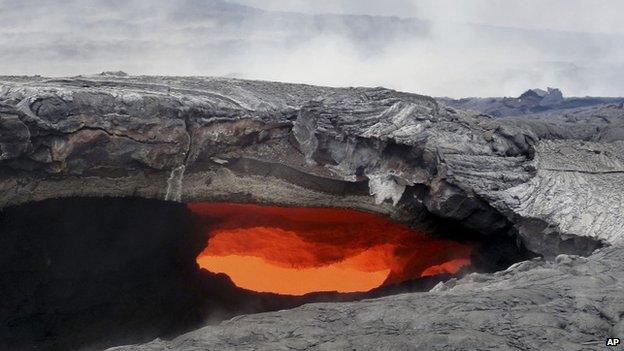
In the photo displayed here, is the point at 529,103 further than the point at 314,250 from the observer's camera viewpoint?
Yes

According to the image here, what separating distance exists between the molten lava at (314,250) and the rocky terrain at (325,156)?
0.43 m

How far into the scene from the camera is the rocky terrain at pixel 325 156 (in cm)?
1245

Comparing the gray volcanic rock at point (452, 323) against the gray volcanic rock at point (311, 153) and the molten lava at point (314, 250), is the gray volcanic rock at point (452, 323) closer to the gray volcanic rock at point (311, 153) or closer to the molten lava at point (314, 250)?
the gray volcanic rock at point (311, 153)

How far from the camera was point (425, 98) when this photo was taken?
1595cm

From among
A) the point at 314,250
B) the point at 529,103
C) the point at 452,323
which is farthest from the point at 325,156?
the point at 529,103

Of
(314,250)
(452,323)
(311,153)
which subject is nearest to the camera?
(452,323)

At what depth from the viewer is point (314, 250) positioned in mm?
15070

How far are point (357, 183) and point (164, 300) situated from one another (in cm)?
660

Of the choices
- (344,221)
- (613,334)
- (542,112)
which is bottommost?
(613,334)

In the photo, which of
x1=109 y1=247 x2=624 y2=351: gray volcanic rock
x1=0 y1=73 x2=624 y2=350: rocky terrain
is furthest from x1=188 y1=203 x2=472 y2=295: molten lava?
x1=109 y1=247 x2=624 y2=351: gray volcanic rock

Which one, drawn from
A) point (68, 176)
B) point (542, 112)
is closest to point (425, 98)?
point (68, 176)

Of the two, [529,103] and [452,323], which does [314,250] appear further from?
[529,103]

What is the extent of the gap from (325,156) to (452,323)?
9938 mm

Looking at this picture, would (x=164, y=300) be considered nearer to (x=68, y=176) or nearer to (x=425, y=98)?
(x=68, y=176)
